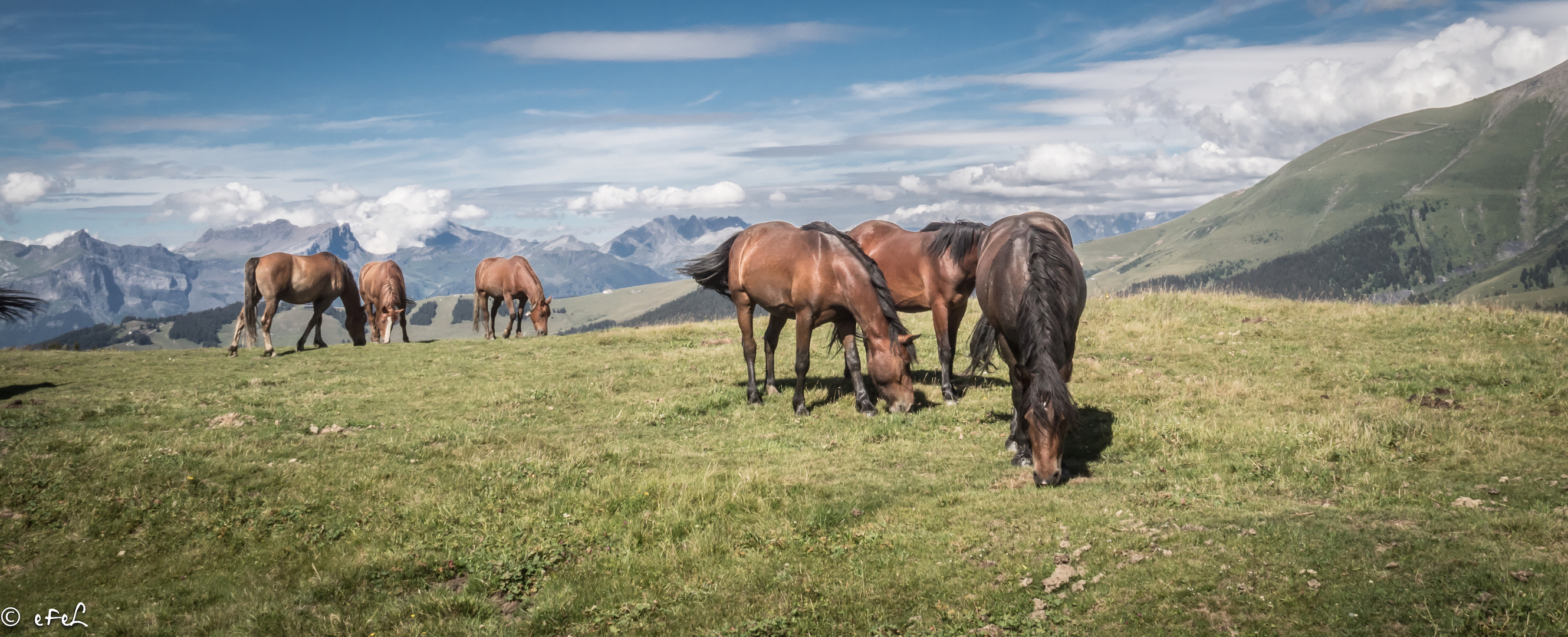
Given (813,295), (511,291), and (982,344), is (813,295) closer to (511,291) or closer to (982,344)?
(982,344)

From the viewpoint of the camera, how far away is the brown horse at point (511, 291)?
111 feet

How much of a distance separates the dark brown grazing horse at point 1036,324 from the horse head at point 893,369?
2.20 meters

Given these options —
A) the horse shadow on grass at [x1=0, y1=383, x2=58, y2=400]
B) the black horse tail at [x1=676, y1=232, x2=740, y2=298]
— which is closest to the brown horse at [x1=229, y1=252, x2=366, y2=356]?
the horse shadow on grass at [x1=0, y1=383, x2=58, y2=400]

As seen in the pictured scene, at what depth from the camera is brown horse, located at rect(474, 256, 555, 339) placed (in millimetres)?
33938

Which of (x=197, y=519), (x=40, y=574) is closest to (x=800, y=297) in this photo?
(x=197, y=519)

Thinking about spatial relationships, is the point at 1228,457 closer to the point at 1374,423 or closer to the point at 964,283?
the point at 1374,423

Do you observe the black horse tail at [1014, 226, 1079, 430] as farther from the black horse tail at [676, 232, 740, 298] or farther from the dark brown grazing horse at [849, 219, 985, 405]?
the black horse tail at [676, 232, 740, 298]

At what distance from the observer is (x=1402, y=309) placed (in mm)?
20656

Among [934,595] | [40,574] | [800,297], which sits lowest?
[934,595]

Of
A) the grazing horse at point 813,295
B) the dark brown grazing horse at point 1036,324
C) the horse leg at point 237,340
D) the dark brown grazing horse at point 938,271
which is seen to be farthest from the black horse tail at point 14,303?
the dark brown grazing horse at point 1036,324

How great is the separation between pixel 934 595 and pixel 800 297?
8246 mm

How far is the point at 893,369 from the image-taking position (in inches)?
550

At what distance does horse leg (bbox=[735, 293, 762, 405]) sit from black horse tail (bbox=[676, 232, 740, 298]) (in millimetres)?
491

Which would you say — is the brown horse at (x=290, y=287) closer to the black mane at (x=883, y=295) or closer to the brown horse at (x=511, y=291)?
the brown horse at (x=511, y=291)
